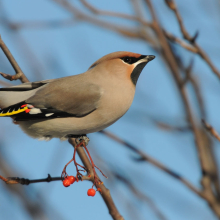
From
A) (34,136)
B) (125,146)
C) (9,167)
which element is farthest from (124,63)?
(9,167)

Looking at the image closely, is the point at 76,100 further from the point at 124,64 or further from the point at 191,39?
the point at 191,39

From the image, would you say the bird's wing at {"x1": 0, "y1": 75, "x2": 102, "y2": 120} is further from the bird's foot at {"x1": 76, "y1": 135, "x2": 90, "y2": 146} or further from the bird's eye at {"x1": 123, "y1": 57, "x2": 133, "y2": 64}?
the bird's eye at {"x1": 123, "y1": 57, "x2": 133, "y2": 64}

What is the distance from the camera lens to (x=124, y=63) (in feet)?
13.2

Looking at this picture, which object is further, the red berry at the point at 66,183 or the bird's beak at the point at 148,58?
the bird's beak at the point at 148,58

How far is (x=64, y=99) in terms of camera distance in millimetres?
3748

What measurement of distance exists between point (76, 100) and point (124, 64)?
0.69 metres

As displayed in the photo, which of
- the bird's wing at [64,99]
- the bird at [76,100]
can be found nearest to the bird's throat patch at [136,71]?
the bird at [76,100]

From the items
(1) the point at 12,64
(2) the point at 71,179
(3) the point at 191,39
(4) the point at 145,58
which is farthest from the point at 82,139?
(3) the point at 191,39

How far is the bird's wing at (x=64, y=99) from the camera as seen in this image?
11.9ft

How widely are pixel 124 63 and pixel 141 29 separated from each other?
103 cm

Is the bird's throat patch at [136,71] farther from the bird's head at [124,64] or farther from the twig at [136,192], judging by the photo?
the twig at [136,192]

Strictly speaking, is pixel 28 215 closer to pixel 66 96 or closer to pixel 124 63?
pixel 66 96

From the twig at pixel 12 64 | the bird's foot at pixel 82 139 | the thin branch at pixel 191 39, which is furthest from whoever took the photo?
the bird's foot at pixel 82 139

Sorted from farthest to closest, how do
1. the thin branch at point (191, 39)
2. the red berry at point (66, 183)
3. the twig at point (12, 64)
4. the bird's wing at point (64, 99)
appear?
the bird's wing at point (64, 99) < the twig at point (12, 64) < the red berry at point (66, 183) < the thin branch at point (191, 39)
